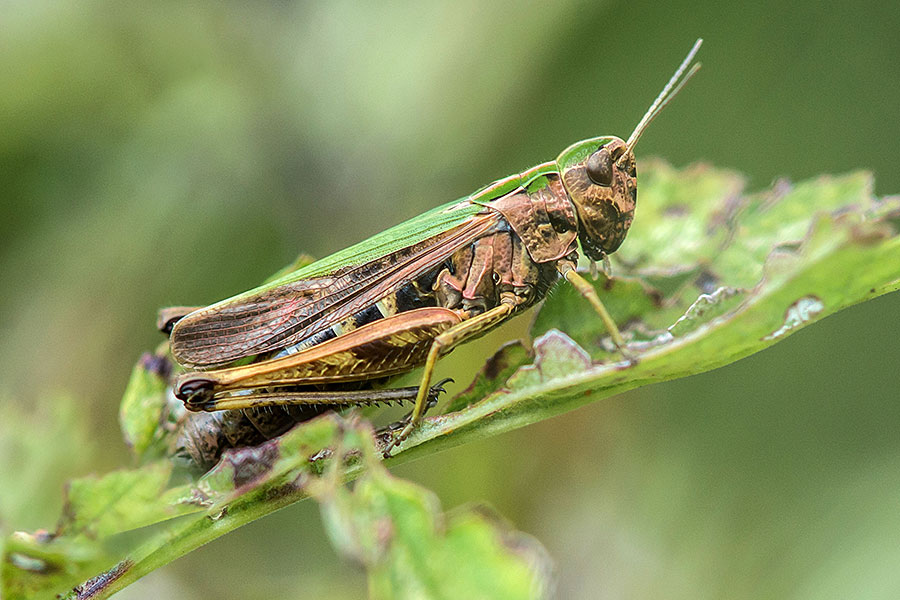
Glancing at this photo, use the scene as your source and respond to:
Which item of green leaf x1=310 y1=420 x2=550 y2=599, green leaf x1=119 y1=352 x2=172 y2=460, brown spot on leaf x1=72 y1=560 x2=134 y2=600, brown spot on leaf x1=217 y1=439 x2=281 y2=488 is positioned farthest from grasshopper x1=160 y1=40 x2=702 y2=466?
green leaf x1=310 y1=420 x2=550 y2=599

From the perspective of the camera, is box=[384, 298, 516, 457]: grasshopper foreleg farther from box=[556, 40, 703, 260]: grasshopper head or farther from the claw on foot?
box=[556, 40, 703, 260]: grasshopper head

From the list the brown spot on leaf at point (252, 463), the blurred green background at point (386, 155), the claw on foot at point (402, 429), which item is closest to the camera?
the brown spot on leaf at point (252, 463)

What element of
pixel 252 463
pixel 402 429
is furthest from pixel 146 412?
pixel 402 429

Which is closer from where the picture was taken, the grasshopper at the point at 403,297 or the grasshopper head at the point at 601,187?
the grasshopper at the point at 403,297

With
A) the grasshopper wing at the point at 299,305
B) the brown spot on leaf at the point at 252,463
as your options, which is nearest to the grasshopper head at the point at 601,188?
the grasshopper wing at the point at 299,305

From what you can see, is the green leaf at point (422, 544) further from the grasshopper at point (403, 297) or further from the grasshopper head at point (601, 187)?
the grasshopper head at point (601, 187)

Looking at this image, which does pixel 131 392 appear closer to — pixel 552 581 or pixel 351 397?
pixel 351 397

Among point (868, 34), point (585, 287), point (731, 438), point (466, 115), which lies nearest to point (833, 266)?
point (585, 287)

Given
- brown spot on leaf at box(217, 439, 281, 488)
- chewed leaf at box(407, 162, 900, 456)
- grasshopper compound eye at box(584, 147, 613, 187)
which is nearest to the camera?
chewed leaf at box(407, 162, 900, 456)
